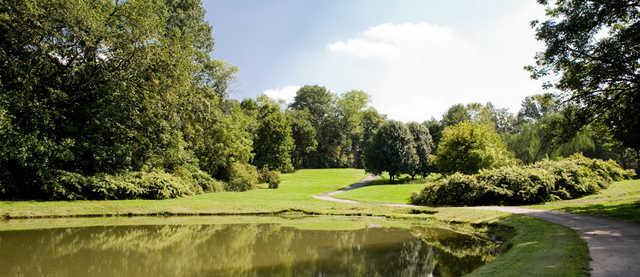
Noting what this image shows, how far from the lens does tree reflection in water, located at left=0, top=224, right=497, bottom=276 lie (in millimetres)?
9914

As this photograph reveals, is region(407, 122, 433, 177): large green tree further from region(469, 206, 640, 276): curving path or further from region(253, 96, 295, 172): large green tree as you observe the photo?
region(469, 206, 640, 276): curving path

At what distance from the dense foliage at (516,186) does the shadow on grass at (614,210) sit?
419 cm

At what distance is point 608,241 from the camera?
10859 mm

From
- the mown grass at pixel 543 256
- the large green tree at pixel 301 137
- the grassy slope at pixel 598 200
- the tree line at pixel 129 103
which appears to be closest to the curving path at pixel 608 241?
the mown grass at pixel 543 256

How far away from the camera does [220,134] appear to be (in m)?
40.2

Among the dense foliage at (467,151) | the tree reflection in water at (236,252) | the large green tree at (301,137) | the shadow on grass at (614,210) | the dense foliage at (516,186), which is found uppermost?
the large green tree at (301,137)

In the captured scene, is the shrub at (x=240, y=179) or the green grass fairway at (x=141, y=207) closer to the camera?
the green grass fairway at (x=141, y=207)

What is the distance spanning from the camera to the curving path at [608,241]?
788cm

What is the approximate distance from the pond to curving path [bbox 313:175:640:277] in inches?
113

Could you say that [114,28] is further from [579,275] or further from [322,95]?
[322,95]

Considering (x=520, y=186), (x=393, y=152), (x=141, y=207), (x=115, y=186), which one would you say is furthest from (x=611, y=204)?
(x=115, y=186)

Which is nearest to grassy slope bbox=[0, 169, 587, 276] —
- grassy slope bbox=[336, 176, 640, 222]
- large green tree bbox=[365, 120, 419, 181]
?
grassy slope bbox=[336, 176, 640, 222]

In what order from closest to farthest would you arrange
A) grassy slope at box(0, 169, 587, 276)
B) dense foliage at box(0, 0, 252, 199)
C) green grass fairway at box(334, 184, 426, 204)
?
1. grassy slope at box(0, 169, 587, 276)
2. dense foliage at box(0, 0, 252, 199)
3. green grass fairway at box(334, 184, 426, 204)

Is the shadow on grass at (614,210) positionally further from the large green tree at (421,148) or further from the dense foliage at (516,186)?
the large green tree at (421,148)
